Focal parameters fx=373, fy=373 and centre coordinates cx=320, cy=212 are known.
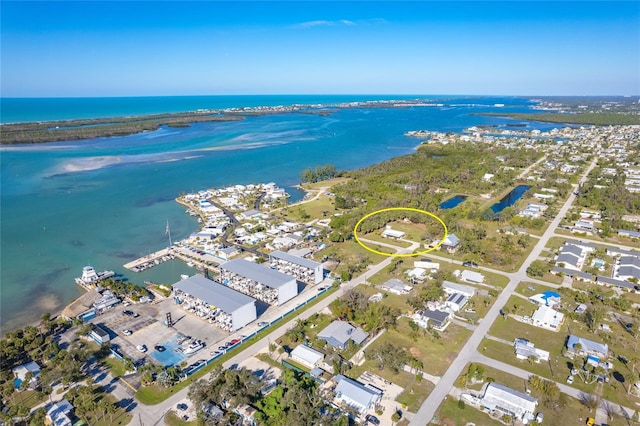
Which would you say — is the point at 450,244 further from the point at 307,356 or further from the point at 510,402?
the point at 307,356

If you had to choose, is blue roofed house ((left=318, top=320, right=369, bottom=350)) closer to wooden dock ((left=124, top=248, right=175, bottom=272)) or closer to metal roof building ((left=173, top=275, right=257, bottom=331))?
metal roof building ((left=173, top=275, right=257, bottom=331))

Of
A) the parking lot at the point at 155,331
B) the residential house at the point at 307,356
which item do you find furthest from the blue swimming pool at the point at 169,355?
the residential house at the point at 307,356

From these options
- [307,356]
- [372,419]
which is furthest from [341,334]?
[372,419]

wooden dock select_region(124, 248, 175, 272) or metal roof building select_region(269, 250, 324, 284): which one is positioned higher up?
metal roof building select_region(269, 250, 324, 284)

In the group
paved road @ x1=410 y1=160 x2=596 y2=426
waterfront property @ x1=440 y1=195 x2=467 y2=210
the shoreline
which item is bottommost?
paved road @ x1=410 y1=160 x2=596 y2=426

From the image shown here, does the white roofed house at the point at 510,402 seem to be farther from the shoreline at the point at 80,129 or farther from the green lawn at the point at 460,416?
the shoreline at the point at 80,129

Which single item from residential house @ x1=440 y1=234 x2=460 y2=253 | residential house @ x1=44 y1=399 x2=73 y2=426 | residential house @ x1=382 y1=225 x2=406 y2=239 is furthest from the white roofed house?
residential house @ x1=382 y1=225 x2=406 y2=239
